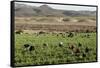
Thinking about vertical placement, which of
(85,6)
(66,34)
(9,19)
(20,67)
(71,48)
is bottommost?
(20,67)

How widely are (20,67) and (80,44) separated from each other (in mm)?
622

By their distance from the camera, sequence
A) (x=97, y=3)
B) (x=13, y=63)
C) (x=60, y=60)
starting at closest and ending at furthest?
(x=13, y=63), (x=60, y=60), (x=97, y=3)

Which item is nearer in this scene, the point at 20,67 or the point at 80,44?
the point at 20,67

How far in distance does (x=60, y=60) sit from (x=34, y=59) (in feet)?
0.83

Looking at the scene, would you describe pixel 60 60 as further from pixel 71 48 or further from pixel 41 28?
pixel 41 28

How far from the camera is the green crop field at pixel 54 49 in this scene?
1.98 m

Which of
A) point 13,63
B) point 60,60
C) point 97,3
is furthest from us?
point 97,3

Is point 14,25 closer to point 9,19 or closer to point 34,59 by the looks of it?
point 9,19

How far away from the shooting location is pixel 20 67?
1974mm

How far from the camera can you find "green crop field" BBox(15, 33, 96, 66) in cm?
198

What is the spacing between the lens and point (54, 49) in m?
2.10

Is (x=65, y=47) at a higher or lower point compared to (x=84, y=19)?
lower

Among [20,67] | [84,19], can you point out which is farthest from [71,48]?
[20,67]

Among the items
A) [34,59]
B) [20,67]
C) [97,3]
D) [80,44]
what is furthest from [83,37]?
[20,67]
